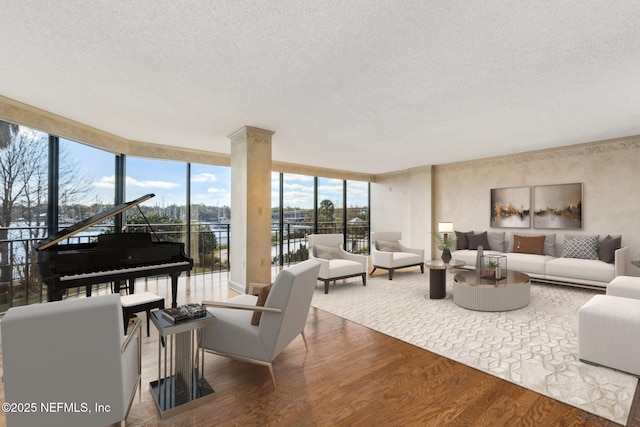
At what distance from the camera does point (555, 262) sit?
209 inches

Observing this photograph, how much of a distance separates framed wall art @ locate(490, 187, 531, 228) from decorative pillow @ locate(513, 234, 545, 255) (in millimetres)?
385

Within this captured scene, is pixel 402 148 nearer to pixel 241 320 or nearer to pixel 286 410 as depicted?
pixel 241 320

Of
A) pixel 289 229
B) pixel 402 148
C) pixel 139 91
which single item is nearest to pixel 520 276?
pixel 402 148

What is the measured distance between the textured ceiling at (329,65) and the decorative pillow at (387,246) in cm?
250

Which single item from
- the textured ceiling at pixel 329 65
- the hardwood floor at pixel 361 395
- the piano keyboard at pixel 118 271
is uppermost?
the textured ceiling at pixel 329 65

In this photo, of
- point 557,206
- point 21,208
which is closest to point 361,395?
point 21,208

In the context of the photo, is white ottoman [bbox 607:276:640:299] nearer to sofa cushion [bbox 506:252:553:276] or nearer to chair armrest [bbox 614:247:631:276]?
chair armrest [bbox 614:247:631:276]

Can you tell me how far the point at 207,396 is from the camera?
2.13 m

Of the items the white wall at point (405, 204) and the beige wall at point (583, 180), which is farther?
the white wall at point (405, 204)

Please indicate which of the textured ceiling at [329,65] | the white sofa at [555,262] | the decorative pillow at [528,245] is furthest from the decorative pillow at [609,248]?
the textured ceiling at [329,65]

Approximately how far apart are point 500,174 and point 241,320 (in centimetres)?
663

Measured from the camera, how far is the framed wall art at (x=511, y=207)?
6.42 meters

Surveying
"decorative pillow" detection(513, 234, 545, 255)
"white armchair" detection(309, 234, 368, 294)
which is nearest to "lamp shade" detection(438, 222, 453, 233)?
"decorative pillow" detection(513, 234, 545, 255)

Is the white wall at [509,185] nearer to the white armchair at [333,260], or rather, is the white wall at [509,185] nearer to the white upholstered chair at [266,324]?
the white armchair at [333,260]
